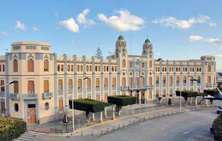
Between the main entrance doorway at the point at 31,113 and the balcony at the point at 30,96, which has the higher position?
the balcony at the point at 30,96

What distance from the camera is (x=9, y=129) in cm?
2475

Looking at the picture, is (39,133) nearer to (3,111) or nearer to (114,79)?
(3,111)

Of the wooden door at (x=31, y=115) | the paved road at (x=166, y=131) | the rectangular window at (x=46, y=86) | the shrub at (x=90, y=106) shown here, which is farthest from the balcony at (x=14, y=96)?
the shrub at (x=90, y=106)

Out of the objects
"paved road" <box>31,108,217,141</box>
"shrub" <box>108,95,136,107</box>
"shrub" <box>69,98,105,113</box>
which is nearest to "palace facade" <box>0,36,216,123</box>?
"shrub" <box>69,98,105,113</box>

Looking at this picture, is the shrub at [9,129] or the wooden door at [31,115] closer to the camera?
the shrub at [9,129]

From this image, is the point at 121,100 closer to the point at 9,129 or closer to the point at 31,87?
the point at 31,87

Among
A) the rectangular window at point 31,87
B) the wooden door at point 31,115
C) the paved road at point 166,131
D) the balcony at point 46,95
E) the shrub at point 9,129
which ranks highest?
the rectangular window at point 31,87

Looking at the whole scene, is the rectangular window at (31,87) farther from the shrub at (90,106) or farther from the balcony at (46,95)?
the shrub at (90,106)

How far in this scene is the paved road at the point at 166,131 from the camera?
33531 mm

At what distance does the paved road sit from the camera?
33.5 meters

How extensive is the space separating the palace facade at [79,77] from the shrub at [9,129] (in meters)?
10.6

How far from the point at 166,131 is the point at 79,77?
82.0 ft

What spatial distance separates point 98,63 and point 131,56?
13.1 m

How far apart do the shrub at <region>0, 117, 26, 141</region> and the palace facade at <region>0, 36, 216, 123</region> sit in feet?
34.8
